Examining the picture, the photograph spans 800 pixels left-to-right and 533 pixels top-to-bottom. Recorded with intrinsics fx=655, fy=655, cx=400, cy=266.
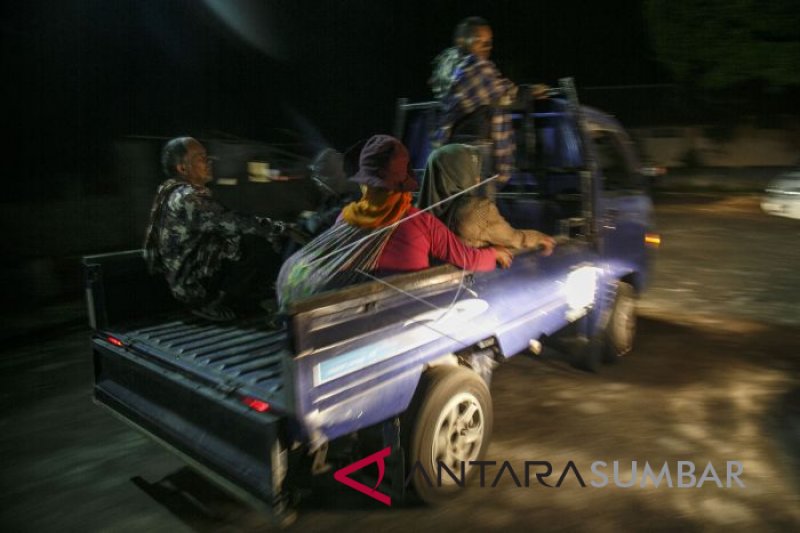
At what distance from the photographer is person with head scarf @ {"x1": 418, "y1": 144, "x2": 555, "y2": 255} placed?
154 inches

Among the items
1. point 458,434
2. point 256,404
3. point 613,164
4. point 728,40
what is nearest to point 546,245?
point 458,434

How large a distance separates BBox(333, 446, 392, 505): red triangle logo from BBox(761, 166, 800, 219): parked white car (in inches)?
541

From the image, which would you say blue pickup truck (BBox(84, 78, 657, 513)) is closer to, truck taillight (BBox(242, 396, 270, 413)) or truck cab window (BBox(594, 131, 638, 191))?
truck taillight (BBox(242, 396, 270, 413))

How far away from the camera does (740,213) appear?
16.1 meters

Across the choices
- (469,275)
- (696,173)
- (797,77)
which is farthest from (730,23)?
(469,275)

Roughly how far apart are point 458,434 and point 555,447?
0.89 meters

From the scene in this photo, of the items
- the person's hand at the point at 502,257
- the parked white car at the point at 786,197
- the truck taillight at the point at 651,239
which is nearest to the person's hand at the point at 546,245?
the person's hand at the point at 502,257

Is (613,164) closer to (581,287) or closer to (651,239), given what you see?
(651,239)

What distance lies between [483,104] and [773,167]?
66.8 ft

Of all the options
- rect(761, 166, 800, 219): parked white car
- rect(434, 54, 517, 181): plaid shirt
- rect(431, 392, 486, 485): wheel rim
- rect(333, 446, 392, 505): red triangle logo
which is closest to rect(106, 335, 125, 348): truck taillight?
rect(333, 446, 392, 505): red triangle logo

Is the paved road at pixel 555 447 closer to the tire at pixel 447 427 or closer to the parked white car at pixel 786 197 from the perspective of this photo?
the tire at pixel 447 427

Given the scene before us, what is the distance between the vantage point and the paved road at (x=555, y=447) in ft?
10.7

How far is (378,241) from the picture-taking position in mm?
3396

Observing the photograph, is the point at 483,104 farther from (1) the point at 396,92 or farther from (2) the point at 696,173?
(2) the point at 696,173
